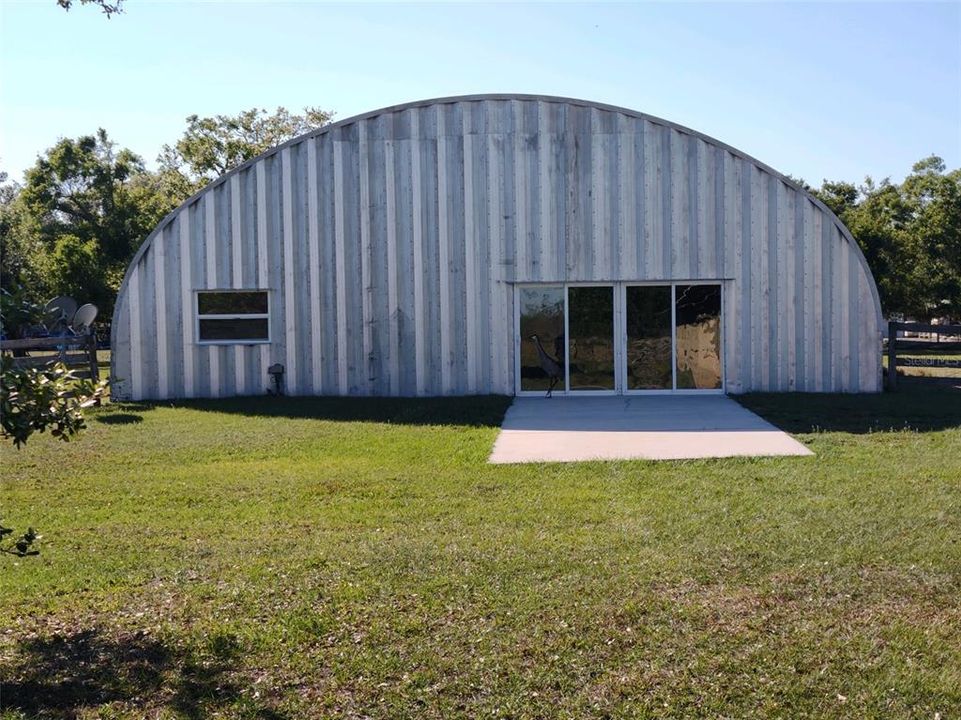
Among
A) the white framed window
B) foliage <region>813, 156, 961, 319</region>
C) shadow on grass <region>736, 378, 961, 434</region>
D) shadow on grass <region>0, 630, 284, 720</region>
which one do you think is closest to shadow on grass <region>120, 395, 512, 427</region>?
the white framed window

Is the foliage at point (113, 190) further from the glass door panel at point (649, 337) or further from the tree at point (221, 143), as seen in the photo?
the glass door panel at point (649, 337)

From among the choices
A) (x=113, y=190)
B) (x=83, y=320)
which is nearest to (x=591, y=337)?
(x=83, y=320)

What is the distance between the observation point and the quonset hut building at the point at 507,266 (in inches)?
700

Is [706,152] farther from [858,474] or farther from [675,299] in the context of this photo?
[858,474]

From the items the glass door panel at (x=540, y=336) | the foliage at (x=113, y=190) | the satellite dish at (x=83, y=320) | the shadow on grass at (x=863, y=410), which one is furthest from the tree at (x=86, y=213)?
the shadow on grass at (x=863, y=410)

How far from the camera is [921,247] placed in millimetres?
37938

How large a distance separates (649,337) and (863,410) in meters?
4.24

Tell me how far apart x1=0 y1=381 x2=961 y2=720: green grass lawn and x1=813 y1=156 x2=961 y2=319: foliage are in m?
29.7

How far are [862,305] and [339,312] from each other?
916 centimetres

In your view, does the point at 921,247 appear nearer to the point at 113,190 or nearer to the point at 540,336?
the point at 540,336

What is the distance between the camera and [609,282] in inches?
707

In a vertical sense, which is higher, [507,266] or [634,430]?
[507,266]

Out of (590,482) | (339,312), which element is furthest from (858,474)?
(339,312)

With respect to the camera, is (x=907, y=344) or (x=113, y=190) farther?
(x=113, y=190)
